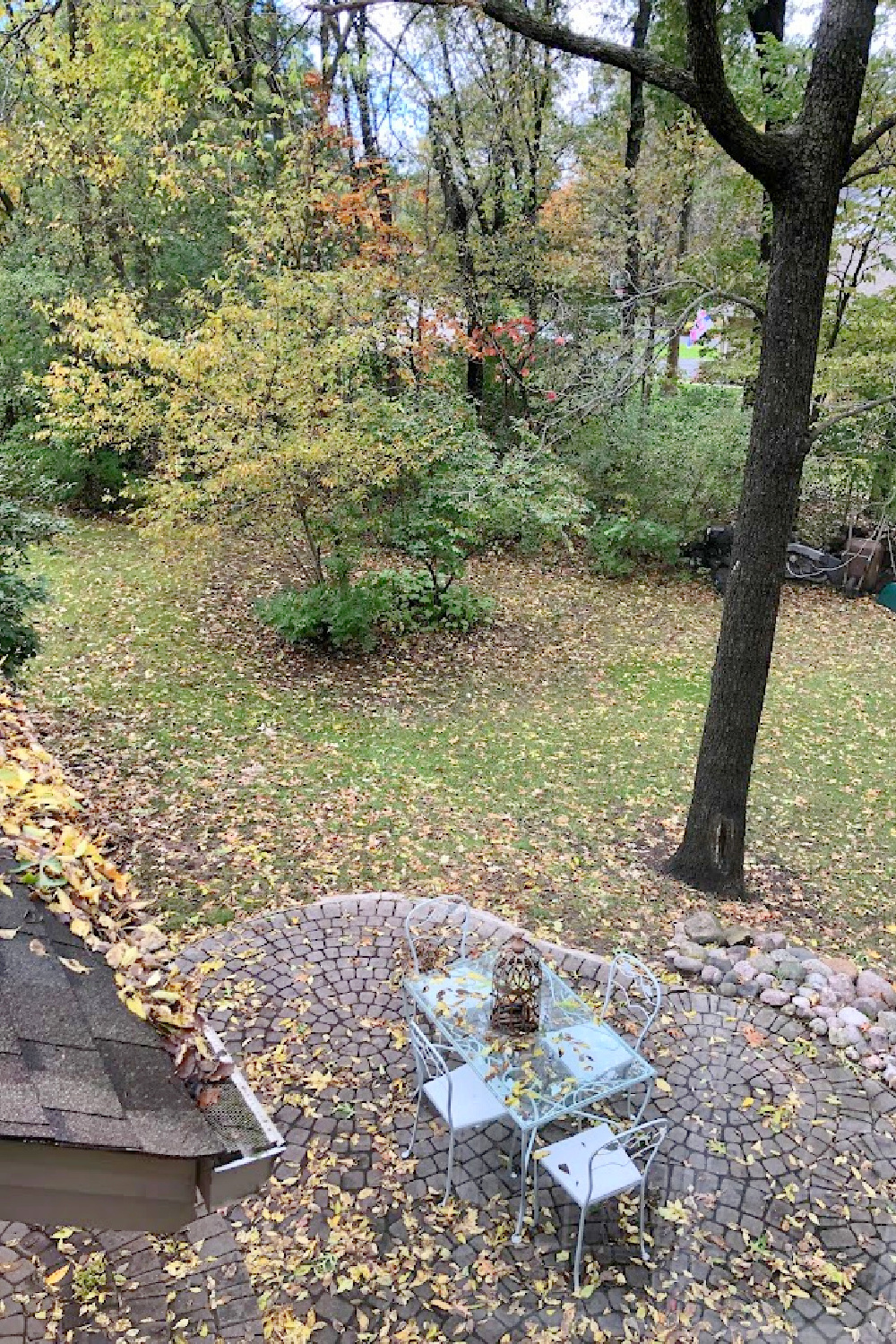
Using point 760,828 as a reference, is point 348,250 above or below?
above

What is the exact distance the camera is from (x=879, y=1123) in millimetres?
4324

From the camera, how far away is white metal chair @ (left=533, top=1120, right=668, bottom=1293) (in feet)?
11.6

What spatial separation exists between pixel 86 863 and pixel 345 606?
7.30m

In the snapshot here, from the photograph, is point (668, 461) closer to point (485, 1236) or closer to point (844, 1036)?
point (844, 1036)

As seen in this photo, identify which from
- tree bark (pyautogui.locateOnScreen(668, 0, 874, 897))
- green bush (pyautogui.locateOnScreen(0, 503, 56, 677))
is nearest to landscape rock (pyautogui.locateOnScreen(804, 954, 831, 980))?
tree bark (pyautogui.locateOnScreen(668, 0, 874, 897))

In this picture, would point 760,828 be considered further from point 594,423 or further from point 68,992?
point 594,423

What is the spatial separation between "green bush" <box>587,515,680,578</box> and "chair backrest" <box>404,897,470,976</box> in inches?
357

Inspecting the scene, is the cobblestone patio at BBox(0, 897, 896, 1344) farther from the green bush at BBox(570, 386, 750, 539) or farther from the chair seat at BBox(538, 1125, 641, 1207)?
the green bush at BBox(570, 386, 750, 539)

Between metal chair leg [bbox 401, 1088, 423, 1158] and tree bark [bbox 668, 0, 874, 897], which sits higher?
tree bark [bbox 668, 0, 874, 897]

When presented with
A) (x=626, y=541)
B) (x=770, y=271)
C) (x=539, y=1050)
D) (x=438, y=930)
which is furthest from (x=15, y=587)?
(x=626, y=541)

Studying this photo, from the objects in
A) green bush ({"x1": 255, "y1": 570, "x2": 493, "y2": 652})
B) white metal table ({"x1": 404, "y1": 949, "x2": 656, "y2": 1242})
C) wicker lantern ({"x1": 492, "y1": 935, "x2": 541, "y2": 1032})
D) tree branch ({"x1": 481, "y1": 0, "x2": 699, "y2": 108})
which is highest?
tree branch ({"x1": 481, "y1": 0, "x2": 699, "y2": 108})

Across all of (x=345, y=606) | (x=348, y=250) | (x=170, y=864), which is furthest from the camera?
(x=348, y=250)

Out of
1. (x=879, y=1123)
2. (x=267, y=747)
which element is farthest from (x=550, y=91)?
(x=879, y=1123)

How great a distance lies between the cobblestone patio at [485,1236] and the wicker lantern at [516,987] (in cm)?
60
